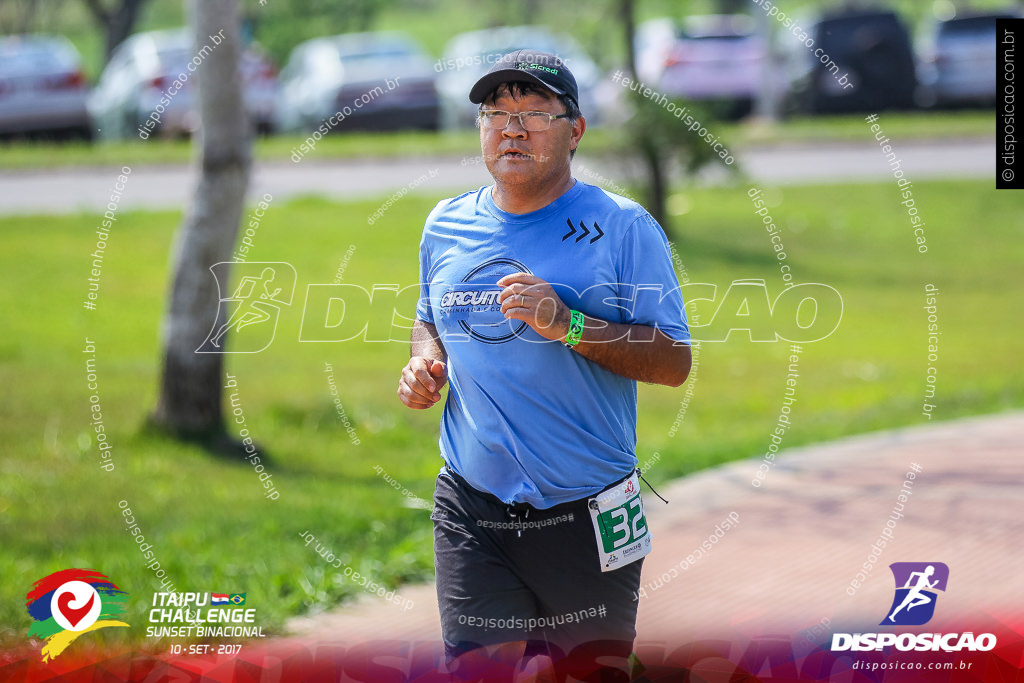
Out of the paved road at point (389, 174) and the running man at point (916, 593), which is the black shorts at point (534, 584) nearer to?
the running man at point (916, 593)

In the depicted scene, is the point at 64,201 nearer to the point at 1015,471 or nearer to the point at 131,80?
the point at 131,80

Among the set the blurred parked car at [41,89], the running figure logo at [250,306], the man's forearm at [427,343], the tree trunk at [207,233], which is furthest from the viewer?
the blurred parked car at [41,89]

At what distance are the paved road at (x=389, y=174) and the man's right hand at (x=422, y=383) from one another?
9.86 m

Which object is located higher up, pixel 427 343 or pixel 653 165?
pixel 653 165

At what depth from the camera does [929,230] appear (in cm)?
1460

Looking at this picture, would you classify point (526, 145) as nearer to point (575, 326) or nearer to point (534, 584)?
point (575, 326)

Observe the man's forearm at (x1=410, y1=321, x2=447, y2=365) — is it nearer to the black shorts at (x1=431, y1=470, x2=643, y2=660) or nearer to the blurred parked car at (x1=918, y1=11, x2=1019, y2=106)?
the black shorts at (x1=431, y1=470, x2=643, y2=660)

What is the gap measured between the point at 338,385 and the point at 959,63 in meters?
15.9

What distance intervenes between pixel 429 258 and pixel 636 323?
684mm

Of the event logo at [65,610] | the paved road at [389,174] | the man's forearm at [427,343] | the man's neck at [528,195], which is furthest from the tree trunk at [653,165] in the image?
the man's neck at [528,195]

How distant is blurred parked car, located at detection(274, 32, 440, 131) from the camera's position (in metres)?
17.8

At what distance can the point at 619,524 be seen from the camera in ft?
10.9

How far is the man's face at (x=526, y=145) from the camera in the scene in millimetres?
3238

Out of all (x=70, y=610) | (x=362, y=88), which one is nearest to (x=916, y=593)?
(x=70, y=610)
